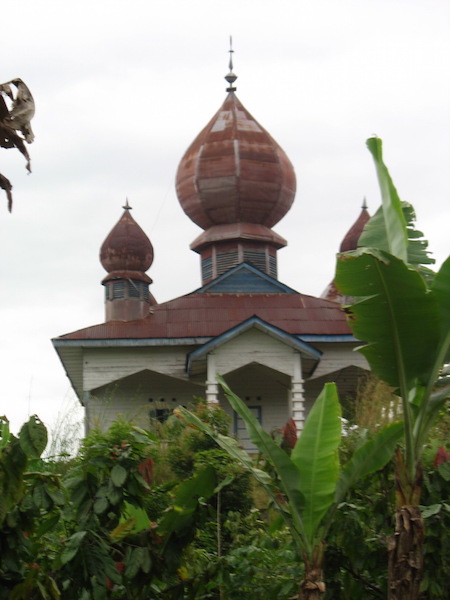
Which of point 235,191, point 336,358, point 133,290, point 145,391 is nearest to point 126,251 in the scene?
point 133,290

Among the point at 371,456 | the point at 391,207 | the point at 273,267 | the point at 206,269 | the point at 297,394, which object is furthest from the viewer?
the point at 206,269

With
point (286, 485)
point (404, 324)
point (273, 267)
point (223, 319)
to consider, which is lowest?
point (286, 485)

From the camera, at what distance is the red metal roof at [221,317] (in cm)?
2453

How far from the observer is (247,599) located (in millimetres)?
9758

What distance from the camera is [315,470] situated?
940 cm

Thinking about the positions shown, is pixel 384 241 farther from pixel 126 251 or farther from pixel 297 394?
pixel 126 251

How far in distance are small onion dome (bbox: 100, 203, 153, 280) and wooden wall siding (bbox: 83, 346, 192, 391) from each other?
7.02ft

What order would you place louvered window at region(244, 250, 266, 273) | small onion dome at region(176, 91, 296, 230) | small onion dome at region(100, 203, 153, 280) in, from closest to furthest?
small onion dome at region(100, 203, 153, 280)
small onion dome at region(176, 91, 296, 230)
louvered window at region(244, 250, 266, 273)

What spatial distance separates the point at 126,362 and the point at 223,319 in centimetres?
239

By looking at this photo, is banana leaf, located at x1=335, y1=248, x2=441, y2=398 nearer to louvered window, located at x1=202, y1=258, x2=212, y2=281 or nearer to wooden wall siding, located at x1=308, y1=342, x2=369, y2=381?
wooden wall siding, located at x1=308, y1=342, x2=369, y2=381

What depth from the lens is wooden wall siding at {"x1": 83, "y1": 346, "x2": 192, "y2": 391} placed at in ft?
80.6

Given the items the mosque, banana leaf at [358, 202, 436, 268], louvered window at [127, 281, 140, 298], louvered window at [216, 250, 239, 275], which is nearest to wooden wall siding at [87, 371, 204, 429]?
the mosque

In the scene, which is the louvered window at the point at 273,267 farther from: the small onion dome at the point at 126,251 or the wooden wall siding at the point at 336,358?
the wooden wall siding at the point at 336,358

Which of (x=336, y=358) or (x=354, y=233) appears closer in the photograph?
(x=336, y=358)
